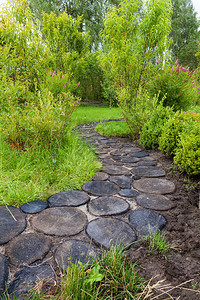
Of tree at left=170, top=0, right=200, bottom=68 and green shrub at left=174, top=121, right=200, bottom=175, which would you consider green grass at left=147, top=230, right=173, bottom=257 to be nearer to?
green shrub at left=174, top=121, right=200, bottom=175

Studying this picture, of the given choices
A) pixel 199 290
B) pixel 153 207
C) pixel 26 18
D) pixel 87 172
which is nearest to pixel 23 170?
pixel 87 172

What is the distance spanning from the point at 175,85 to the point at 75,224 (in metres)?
4.05

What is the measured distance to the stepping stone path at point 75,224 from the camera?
1271mm

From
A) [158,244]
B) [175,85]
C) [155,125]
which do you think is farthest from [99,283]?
[175,85]

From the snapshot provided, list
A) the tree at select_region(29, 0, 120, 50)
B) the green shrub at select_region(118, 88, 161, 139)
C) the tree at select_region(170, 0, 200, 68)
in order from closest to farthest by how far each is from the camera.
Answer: the green shrub at select_region(118, 88, 161, 139) < the tree at select_region(29, 0, 120, 50) < the tree at select_region(170, 0, 200, 68)

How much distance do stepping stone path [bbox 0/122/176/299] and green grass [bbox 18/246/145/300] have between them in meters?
0.11

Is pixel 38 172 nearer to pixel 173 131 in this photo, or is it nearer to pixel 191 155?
pixel 191 155

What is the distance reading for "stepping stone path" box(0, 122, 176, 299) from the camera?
4.17 feet

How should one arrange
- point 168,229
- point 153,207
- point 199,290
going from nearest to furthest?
point 199,290 → point 168,229 → point 153,207

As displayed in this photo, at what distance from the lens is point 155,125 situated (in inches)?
165

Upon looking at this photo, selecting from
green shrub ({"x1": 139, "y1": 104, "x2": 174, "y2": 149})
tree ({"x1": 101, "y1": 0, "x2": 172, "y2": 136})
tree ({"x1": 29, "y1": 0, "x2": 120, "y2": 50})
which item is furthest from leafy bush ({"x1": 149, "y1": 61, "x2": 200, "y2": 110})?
tree ({"x1": 29, "y1": 0, "x2": 120, "y2": 50})

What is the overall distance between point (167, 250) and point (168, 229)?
28 centimetres

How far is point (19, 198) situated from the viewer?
2125 mm

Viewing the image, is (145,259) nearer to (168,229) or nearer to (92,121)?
(168,229)
